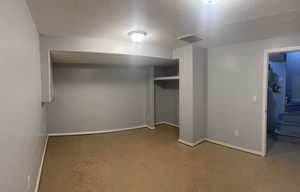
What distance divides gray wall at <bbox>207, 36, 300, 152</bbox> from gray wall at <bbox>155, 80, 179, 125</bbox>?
1.83 m

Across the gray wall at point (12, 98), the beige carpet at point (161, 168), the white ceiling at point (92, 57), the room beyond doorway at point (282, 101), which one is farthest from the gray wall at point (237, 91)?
the gray wall at point (12, 98)

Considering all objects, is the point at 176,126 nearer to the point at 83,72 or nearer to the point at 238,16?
the point at 83,72

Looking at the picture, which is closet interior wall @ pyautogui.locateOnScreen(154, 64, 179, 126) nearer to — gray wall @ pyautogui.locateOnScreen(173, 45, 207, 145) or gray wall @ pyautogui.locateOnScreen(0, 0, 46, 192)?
gray wall @ pyautogui.locateOnScreen(173, 45, 207, 145)

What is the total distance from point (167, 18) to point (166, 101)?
4.02 m

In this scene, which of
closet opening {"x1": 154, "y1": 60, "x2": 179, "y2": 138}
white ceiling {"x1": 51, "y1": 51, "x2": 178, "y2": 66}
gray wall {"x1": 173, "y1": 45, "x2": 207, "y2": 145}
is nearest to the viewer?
white ceiling {"x1": 51, "y1": 51, "x2": 178, "y2": 66}

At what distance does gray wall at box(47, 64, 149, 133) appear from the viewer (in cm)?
461

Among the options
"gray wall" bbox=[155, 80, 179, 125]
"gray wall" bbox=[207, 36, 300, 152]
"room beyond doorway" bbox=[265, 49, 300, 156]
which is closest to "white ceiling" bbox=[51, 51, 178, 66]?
"gray wall" bbox=[207, 36, 300, 152]

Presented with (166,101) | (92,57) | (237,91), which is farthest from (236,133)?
(92,57)

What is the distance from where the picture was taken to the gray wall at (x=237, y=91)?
3.30 meters

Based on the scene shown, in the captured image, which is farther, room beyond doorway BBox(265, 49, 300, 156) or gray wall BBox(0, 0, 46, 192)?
room beyond doorway BBox(265, 49, 300, 156)

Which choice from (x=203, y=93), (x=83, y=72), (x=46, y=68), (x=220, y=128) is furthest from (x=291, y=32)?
(x=83, y=72)

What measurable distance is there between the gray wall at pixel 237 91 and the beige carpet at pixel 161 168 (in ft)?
1.18

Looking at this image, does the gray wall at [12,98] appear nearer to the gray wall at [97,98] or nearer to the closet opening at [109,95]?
the closet opening at [109,95]

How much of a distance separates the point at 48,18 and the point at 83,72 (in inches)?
104
